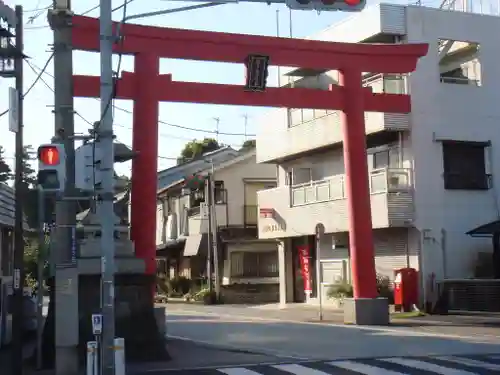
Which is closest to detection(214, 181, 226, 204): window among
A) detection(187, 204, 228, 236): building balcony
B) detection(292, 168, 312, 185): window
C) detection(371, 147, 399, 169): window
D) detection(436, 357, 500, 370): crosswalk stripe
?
detection(187, 204, 228, 236): building balcony

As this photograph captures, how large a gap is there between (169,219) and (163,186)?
287cm

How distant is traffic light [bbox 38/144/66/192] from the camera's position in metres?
11.2

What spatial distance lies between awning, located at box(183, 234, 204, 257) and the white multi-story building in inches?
545

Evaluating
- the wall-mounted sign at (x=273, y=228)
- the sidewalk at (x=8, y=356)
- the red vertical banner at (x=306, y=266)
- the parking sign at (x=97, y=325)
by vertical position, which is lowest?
the sidewalk at (x=8, y=356)

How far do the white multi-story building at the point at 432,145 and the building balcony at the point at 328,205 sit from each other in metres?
0.04

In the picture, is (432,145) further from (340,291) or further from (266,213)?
(266,213)

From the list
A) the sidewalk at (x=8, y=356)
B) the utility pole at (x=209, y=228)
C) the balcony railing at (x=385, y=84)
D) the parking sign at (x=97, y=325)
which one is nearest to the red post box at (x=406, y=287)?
the balcony railing at (x=385, y=84)

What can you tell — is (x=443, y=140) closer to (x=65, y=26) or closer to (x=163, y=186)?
(x=65, y=26)

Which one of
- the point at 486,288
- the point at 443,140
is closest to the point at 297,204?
the point at 443,140

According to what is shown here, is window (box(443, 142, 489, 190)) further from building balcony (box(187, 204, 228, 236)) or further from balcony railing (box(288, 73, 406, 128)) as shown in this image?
building balcony (box(187, 204, 228, 236))

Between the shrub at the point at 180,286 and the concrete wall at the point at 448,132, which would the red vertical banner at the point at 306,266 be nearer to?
the concrete wall at the point at 448,132

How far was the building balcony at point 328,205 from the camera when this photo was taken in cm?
2536

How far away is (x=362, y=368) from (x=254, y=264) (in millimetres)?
27220

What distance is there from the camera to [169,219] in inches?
1940
